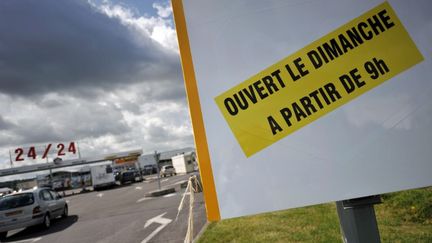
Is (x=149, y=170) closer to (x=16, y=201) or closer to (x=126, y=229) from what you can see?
(x=16, y=201)

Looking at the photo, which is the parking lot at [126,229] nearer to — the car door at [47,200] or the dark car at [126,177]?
the car door at [47,200]

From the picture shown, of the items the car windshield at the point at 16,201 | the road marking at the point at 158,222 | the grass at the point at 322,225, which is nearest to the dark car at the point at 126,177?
the car windshield at the point at 16,201

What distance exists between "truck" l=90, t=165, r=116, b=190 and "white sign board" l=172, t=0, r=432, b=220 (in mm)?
35025

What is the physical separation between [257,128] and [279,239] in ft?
→ 15.4

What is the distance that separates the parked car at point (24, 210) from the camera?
37.0 feet

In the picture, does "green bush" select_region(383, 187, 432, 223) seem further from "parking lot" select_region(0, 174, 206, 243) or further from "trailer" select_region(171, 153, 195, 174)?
"trailer" select_region(171, 153, 195, 174)

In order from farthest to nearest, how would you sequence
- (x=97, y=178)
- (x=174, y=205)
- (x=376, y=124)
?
Answer: (x=97, y=178) → (x=174, y=205) → (x=376, y=124)

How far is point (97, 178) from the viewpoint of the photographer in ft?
112

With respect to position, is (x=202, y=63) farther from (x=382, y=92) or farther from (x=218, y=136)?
(x=382, y=92)

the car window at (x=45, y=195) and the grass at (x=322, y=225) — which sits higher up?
the car window at (x=45, y=195)

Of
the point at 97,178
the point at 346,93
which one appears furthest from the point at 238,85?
Result: the point at 97,178

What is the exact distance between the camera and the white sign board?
4.75 ft

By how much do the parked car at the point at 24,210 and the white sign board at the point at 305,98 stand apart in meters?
12.3

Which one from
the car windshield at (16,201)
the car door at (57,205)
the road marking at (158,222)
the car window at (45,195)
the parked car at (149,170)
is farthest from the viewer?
the parked car at (149,170)
